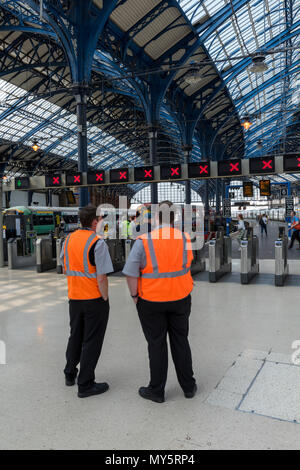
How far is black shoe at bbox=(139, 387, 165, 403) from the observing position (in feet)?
10.6

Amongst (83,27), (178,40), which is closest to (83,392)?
(83,27)

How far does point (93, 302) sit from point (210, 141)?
3180 centimetres

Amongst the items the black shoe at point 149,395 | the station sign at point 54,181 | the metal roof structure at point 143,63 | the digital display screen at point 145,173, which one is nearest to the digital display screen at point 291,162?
the digital display screen at point 145,173

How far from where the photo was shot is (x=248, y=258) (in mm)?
9172

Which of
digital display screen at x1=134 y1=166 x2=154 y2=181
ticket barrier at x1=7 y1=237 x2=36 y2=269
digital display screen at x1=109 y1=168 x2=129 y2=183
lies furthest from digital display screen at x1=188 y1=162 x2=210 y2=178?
ticket barrier at x1=7 y1=237 x2=36 y2=269

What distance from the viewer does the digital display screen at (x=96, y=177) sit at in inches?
445

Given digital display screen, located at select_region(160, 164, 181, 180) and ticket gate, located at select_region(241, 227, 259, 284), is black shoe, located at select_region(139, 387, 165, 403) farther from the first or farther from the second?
digital display screen, located at select_region(160, 164, 181, 180)

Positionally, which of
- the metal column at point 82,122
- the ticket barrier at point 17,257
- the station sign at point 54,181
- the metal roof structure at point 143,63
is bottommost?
the ticket barrier at point 17,257

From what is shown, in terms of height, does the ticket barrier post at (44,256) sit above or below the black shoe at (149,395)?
above

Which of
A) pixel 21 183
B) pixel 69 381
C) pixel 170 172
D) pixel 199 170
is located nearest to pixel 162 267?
pixel 69 381

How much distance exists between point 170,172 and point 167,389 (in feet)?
26.0

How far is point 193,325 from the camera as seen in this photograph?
18.4ft

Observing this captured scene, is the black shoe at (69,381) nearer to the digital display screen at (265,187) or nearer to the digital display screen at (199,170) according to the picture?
the digital display screen at (199,170)

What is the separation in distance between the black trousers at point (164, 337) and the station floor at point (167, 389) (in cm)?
21
